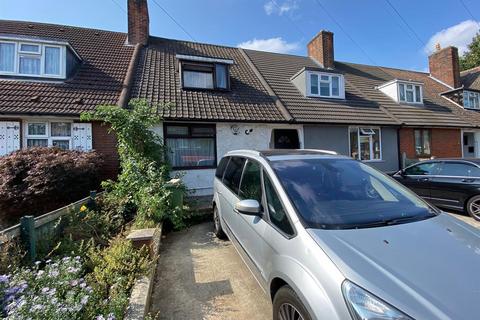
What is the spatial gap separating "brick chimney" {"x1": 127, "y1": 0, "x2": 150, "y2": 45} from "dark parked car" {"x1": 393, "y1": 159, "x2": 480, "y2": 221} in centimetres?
1273

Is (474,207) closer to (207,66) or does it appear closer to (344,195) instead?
(344,195)

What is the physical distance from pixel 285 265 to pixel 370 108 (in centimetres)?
1292

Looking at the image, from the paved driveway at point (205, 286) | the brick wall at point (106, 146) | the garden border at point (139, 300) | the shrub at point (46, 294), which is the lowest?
the paved driveway at point (205, 286)

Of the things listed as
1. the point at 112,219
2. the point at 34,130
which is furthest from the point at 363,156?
the point at 34,130

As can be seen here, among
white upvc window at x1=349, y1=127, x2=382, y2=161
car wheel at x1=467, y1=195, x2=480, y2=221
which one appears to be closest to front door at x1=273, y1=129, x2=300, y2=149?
white upvc window at x1=349, y1=127, x2=382, y2=161

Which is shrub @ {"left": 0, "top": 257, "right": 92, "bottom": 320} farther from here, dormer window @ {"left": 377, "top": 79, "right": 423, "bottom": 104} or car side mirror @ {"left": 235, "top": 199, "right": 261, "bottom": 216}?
dormer window @ {"left": 377, "top": 79, "right": 423, "bottom": 104}

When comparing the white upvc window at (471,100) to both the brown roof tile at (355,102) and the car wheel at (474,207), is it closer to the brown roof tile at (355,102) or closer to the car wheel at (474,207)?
the brown roof tile at (355,102)

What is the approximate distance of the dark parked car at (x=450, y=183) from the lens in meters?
6.41

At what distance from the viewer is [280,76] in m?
13.8

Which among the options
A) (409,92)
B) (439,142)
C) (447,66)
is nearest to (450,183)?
(439,142)

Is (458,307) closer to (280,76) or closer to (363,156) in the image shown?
(363,156)

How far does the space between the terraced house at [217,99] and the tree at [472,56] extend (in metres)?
16.4

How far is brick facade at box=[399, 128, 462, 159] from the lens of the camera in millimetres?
13070

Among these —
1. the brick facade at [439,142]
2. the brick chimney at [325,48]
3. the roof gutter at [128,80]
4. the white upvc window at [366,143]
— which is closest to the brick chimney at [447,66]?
the brick facade at [439,142]
